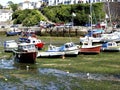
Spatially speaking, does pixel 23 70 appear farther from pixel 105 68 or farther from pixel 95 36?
pixel 95 36

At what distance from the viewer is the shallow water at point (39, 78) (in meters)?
28.5

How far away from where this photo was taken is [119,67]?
36.4 m

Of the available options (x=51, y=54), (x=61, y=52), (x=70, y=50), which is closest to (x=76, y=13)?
(x=70, y=50)

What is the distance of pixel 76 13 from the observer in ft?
330

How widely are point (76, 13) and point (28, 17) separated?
14.4 metres

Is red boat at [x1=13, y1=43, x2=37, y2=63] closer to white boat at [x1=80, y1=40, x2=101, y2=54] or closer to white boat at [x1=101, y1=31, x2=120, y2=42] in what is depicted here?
white boat at [x1=80, y1=40, x2=101, y2=54]

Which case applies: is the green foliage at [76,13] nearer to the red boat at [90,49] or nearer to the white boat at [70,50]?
the red boat at [90,49]

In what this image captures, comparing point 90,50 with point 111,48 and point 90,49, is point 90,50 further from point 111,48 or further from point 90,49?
point 111,48

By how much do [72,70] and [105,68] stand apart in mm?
3067

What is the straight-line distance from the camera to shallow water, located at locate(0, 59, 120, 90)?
28484mm

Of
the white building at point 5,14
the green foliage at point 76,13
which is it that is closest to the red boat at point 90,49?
the green foliage at point 76,13

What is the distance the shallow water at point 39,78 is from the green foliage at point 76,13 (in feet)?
199

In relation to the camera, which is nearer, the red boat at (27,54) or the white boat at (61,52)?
the red boat at (27,54)

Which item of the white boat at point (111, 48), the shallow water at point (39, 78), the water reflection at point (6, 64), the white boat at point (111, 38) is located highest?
the white boat at point (111, 38)
